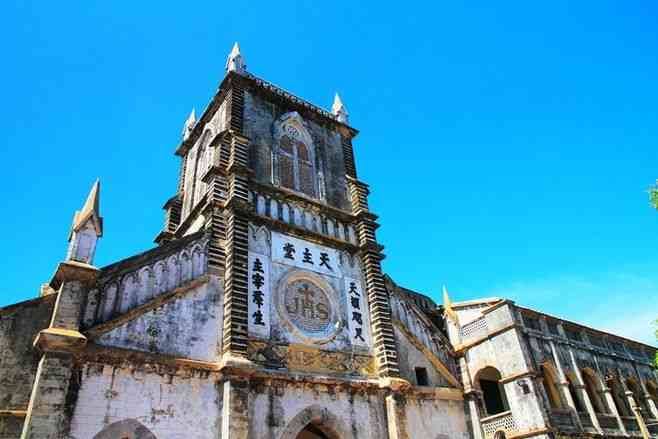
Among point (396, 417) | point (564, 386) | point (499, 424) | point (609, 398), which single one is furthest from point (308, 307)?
point (609, 398)

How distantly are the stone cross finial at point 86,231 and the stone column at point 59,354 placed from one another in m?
0.51

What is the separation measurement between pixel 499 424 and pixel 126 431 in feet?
41.3

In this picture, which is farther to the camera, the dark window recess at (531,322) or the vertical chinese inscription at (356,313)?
the dark window recess at (531,322)

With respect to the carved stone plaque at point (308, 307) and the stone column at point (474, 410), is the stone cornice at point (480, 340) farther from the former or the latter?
the carved stone plaque at point (308, 307)

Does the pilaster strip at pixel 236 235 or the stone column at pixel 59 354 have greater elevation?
the pilaster strip at pixel 236 235

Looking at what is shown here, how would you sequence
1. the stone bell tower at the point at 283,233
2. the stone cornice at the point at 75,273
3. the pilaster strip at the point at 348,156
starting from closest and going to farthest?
the stone cornice at the point at 75,273, the stone bell tower at the point at 283,233, the pilaster strip at the point at 348,156

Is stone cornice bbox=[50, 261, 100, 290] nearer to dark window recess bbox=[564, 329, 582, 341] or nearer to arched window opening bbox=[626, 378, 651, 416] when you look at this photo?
dark window recess bbox=[564, 329, 582, 341]

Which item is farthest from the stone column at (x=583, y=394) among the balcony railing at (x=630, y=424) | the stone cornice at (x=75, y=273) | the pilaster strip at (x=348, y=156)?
the stone cornice at (x=75, y=273)

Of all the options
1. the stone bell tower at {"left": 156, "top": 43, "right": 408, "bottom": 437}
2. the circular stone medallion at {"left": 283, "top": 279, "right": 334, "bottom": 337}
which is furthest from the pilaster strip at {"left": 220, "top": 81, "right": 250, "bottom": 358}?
the circular stone medallion at {"left": 283, "top": 279, "right": 334, "bottom": 337}

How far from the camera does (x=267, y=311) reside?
15469 millimetres

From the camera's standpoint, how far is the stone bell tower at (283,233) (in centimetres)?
1520

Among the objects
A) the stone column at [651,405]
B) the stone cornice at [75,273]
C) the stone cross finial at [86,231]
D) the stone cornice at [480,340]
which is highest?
the stone cross finial at [86,231]

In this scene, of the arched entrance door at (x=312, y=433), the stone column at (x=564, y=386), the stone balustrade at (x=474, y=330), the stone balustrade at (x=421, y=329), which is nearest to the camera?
the arched entrance door at (x=312, y=433)

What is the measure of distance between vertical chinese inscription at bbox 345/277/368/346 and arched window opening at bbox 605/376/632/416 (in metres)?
11.9
